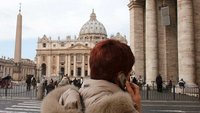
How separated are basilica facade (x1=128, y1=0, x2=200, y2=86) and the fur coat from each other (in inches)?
805

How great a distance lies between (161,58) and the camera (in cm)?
2884

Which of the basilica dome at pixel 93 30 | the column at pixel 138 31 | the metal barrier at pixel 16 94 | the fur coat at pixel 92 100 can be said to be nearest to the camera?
the fur coat at pixel 92 100

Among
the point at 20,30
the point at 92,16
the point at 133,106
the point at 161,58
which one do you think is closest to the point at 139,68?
the point at 161,58

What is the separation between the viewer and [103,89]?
252 cm

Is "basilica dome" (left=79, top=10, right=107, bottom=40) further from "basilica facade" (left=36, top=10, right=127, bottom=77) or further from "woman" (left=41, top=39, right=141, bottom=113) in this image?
"woman" (left=41, top=39, right=141, bottom=113)

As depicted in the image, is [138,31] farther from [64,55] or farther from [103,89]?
[64,55]

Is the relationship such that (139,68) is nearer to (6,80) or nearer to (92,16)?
(6,80)

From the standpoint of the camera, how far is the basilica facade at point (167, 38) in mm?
22594

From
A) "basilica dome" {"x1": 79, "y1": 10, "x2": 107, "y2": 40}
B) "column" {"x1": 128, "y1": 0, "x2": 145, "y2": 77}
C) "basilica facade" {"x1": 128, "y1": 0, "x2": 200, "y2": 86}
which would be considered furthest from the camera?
"basilica dome" {"x1": 79, "y1": 10, "x2": 107, "y2": 40}

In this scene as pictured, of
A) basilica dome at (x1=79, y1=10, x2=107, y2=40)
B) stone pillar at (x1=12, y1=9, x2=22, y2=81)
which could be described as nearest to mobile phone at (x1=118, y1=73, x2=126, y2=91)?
stone pillar at (x1=12, y1=9, x2=22, y2=81)

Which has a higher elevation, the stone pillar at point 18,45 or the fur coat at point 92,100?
the stone pillar at point 18,45

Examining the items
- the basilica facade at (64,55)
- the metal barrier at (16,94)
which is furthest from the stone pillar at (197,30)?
the basilica facade at (64,55)

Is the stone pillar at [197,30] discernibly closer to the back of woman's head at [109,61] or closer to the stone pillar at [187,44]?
the stone pillar at [187,44]

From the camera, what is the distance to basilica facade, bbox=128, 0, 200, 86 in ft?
74.1
